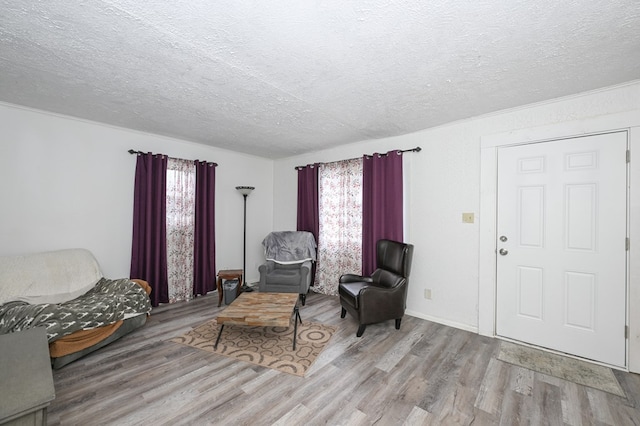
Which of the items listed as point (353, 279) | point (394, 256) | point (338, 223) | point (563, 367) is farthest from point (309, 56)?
point (563, 367)

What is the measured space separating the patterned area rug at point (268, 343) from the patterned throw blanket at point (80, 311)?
23.7 inches

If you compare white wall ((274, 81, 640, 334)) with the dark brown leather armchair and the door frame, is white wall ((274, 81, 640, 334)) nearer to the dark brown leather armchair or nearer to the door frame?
the door frame

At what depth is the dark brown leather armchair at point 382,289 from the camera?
2766 millimetres

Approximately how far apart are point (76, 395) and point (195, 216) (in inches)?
99.5

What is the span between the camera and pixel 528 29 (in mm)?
1524

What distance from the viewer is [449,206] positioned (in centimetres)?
310

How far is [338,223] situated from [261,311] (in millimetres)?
2029

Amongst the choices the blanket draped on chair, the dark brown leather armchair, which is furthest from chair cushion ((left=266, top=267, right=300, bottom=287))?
the dark brown leather armchair

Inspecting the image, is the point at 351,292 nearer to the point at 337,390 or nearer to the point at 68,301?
the point at 337,390

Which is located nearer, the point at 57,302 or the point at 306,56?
the point at 306,56

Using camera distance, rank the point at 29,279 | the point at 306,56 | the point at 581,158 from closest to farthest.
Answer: the point at 306,56, the point at 581,158, the point at 29,279

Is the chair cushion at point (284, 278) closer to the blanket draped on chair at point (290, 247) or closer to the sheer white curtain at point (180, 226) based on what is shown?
the blanket draped on chair at point (290, 247)

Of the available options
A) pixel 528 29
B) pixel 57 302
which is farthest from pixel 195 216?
pixel 528 29

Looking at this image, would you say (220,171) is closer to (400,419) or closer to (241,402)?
(241,402)
